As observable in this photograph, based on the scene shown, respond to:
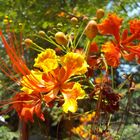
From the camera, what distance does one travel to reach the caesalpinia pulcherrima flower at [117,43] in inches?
45.9

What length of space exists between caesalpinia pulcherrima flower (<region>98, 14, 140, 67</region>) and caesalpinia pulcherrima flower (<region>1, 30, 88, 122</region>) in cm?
9

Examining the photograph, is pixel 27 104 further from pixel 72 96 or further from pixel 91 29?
pixel 91 29

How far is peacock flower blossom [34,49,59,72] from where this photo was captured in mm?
1170

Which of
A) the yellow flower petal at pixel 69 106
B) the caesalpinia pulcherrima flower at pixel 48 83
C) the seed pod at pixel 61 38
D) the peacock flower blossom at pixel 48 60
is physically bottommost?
the yellow flower petal at pixel 69 106

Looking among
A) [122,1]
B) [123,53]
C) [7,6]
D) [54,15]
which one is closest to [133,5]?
[122,1]

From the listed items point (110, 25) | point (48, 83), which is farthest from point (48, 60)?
point (110, 25)

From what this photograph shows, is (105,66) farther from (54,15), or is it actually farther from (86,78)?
(54,15)

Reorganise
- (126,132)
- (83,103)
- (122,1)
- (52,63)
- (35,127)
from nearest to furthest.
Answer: (52,63) → (83,103) → (126,132) → (122,1) → (35,127)

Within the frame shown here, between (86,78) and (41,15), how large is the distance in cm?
314

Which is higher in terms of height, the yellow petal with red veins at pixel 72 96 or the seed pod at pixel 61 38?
the seed pod at pixel 61 38

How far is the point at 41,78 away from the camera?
1193 millimetres

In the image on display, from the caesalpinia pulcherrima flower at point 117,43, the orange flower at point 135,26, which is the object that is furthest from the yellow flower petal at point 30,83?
the orange flower at point 135,26

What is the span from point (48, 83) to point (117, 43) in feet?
0.84

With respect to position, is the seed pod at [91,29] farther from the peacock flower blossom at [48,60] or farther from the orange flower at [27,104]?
the orange flower at [27,104]
